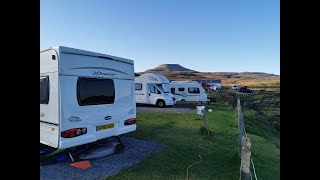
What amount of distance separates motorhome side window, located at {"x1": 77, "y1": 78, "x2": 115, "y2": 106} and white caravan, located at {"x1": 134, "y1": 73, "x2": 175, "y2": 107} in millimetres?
10271

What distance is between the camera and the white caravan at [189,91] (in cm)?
2066

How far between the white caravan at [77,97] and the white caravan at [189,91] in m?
14.5

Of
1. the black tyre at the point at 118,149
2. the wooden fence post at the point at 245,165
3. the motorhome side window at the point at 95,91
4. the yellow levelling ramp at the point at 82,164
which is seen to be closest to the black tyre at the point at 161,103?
the black tyre at the point at 118,149

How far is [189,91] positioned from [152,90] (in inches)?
191

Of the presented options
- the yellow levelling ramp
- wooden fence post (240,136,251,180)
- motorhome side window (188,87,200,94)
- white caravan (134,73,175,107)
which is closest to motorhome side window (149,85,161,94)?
white caravan (134,73,175,107)

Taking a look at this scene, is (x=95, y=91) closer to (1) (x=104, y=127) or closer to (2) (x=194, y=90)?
(1) (x=104, y=127)

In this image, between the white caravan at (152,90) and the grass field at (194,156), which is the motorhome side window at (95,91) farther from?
the white caravan at (152,90)

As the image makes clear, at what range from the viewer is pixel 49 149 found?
6.19m

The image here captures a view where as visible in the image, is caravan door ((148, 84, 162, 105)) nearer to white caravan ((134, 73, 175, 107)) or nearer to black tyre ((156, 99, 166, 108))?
white caravan ((134, 73, 175, 107))

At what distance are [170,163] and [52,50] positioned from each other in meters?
3.96
